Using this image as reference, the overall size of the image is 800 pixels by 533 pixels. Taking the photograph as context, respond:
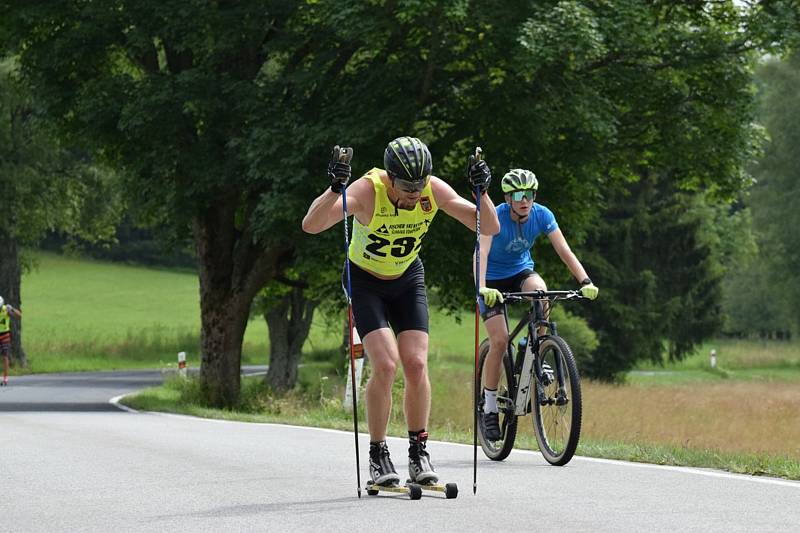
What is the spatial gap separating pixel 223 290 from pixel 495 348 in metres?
15.4

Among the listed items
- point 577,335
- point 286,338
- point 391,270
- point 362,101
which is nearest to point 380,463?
point 391,270

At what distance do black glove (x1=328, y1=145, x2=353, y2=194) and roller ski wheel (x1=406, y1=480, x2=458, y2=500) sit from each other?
1713 millimetres

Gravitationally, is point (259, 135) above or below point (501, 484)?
above

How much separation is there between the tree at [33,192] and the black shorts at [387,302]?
2818 cm

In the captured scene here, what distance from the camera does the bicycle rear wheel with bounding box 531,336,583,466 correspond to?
9148 mm

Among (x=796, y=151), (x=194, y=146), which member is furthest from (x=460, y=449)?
(x=796, y=151)

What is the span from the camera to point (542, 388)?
966 centimetres

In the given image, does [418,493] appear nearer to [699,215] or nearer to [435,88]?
[435,88]

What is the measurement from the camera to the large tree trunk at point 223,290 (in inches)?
976

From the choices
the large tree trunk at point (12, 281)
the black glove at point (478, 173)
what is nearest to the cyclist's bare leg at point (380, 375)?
the black glove at point (478, 173)

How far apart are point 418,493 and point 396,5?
13112 millimetres

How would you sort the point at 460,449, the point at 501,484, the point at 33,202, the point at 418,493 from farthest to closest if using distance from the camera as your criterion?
1. the point at 33,202
2. the point at 460,449
3. the point at 501,484
4. the point at 418,493

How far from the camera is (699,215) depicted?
47.3m

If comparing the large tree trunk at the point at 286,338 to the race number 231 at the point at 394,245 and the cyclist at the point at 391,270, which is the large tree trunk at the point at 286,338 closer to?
the cyclist at the point at 391,270
